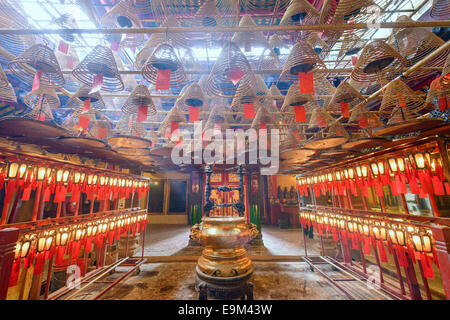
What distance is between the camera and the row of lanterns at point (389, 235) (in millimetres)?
2289

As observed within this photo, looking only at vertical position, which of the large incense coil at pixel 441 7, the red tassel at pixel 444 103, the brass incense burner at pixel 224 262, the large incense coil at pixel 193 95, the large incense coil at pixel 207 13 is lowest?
the brass incense burner at pixel 224 262

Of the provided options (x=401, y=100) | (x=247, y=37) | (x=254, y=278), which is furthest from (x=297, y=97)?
(x=254, y=278)

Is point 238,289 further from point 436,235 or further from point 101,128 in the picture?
point 101,128

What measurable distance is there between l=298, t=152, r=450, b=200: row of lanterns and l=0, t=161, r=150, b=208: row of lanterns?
17.9ft

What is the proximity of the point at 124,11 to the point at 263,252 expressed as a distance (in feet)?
22.9

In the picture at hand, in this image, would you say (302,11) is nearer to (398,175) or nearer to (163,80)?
(163,80)

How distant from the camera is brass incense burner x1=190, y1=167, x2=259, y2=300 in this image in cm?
234

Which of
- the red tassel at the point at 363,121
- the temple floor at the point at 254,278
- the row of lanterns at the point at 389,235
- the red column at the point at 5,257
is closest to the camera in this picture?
the red column at the point at 5,257

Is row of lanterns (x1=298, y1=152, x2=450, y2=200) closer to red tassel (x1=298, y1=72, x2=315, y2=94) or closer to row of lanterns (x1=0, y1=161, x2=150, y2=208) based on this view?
red tassel (x1=298, y1=72, x2=315, y2=94)

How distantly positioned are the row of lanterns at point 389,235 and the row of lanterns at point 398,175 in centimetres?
54

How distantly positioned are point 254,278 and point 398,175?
12.2 feet

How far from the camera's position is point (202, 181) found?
962 cm

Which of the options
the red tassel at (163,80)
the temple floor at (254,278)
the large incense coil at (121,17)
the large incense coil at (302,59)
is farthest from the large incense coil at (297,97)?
the temple floor at (254,278)

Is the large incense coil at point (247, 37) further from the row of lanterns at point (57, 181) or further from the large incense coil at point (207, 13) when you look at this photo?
the row of lanterns at point (57, 181)
